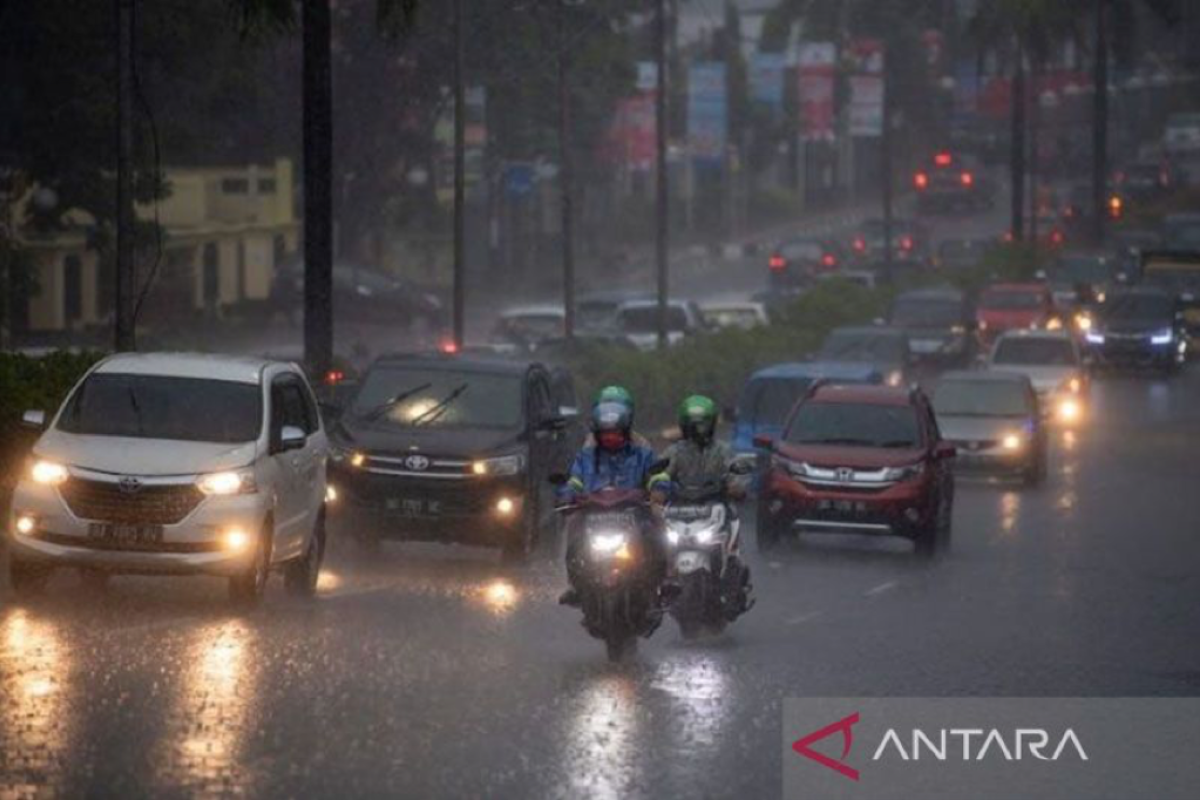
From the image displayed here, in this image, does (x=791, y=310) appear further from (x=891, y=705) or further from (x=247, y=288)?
(x=891, y=705)

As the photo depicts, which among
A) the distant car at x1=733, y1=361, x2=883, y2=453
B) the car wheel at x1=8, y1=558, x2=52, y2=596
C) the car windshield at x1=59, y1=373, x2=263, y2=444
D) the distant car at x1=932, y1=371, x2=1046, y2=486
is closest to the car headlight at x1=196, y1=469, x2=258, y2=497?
the car windshield at x1=59, y1=373, x2=263, y2=444

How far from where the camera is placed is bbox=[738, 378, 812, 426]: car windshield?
1335 inches

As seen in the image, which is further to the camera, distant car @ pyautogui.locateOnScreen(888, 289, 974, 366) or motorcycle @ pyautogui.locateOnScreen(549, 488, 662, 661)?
distant car @ pyautogui.locateOnScreen(888, 289, 974, 366)

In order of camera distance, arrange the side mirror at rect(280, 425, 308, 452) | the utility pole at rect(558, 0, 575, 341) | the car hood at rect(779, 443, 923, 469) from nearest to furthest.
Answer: the side mirror at rect(280, 425, 308, 452) → the car hood at rect(779, 443, 923, 469) → the utility pole at rect(558, 0, 575, 341)

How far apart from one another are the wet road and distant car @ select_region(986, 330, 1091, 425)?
70.4 feet

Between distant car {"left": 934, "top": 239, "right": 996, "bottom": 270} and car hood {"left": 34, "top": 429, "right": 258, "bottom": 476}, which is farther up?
distant car {"left": 934, "top": 239, "right": 996, "bottom": 270}

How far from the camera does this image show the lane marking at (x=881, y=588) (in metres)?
22.6

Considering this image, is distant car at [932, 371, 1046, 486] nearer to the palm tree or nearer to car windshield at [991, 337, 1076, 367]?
car windshield at [991, 337, 1076, 367]

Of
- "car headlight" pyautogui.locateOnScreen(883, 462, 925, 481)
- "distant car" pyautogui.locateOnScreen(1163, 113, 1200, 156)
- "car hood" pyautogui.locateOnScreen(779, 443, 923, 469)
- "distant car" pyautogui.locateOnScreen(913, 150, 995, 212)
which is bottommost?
"car headlight" pyautogui.locateOnScreen(883, 462, 925, 481)

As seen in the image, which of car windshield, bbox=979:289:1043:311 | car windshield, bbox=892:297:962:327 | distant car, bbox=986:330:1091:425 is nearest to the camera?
distant car, bbox=986:330:1091:425

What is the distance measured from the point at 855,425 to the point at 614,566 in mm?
11495

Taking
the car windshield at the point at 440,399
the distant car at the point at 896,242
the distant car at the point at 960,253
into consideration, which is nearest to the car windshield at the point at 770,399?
the car windshield at the point at 440,399

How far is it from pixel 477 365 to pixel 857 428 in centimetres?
451

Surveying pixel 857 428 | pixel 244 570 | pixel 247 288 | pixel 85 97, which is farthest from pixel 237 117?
pixel 244 570
